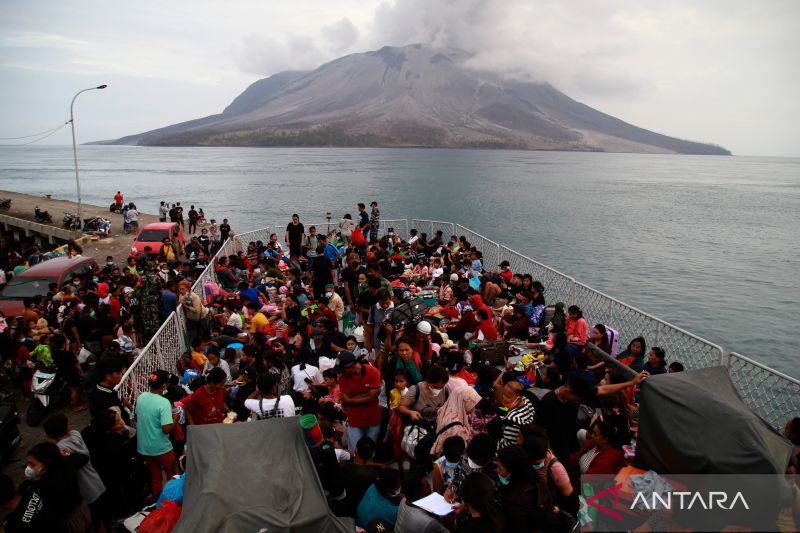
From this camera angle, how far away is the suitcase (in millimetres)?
8180

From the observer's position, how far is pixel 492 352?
27.6ft

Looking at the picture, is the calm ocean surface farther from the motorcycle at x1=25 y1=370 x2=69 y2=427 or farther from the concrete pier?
the motorcycle at x1=25 y1=370 x2=69 y2=427

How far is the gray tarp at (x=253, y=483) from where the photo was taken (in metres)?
3.41

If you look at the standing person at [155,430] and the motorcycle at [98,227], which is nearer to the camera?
the standing person at [155,430]

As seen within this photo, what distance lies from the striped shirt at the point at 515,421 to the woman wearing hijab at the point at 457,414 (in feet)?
1.47

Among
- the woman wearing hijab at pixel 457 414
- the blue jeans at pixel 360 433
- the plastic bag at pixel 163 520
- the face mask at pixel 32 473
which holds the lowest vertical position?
the blue jeans at pixel 360 433

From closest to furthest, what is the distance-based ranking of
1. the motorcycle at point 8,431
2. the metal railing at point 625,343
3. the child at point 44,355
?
the motorcycle at point 8,431 → the metal railing at point 625,343 → the child at point 44,355

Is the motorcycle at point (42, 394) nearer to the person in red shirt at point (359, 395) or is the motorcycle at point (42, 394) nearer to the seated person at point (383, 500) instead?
the person in red shirt at point (359, 395)

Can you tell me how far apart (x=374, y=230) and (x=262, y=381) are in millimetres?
12681

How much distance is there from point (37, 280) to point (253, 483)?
504 inches

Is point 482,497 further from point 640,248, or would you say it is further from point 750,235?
point 750,235

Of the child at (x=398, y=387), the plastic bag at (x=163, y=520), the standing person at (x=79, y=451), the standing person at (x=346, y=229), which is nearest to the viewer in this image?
the plastic bag at (x=163, y=520)

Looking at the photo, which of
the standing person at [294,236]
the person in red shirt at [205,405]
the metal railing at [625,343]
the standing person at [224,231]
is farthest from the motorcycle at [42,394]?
the standing person at [224,231]

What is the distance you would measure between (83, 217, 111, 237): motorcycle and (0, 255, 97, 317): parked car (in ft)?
45.1
